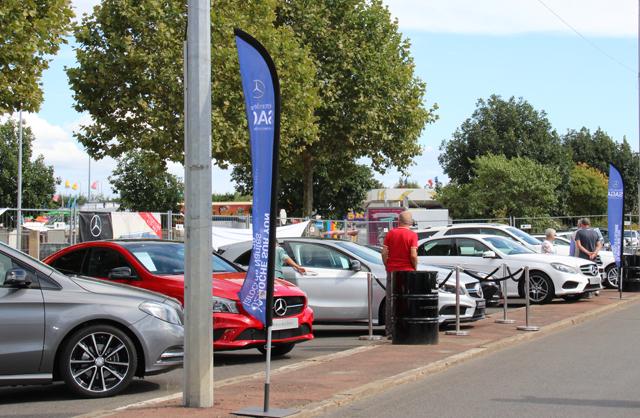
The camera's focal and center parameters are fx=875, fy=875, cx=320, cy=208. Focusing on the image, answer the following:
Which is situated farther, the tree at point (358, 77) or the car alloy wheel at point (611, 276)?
the tree at point (358, 77)

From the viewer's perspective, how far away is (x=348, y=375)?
9555 millimetres

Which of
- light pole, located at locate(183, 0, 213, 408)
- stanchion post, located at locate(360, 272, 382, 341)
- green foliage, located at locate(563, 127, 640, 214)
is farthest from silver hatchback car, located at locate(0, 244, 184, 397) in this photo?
green foliage, located at locate(563, 127, 640, 214)

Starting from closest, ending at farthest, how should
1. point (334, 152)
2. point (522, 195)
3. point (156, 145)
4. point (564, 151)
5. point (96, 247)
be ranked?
point (96, 247), point (156, 145), point (334, 152), point (522, 195), point (564, 151)

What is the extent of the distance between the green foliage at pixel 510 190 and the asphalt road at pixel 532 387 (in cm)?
4615

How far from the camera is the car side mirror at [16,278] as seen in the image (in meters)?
8.05

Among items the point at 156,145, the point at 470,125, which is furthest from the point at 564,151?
the point at 156,145

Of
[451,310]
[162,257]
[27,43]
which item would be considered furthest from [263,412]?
[27,43]

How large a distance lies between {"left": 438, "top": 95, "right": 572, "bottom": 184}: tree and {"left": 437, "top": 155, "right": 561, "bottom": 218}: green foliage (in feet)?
23.5

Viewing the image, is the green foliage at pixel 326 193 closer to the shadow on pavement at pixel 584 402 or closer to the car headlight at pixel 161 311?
the car headlight at pixel 161 311

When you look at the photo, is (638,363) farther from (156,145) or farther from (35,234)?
(156,145)

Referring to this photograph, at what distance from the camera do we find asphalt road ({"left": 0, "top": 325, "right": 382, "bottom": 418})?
7.96m

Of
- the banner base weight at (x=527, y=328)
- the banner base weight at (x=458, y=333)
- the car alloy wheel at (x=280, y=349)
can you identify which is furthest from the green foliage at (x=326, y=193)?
the car alloy wheel at (x=280, y=349)

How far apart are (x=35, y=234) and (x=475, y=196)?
44.2m

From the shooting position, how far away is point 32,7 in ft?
54.2
